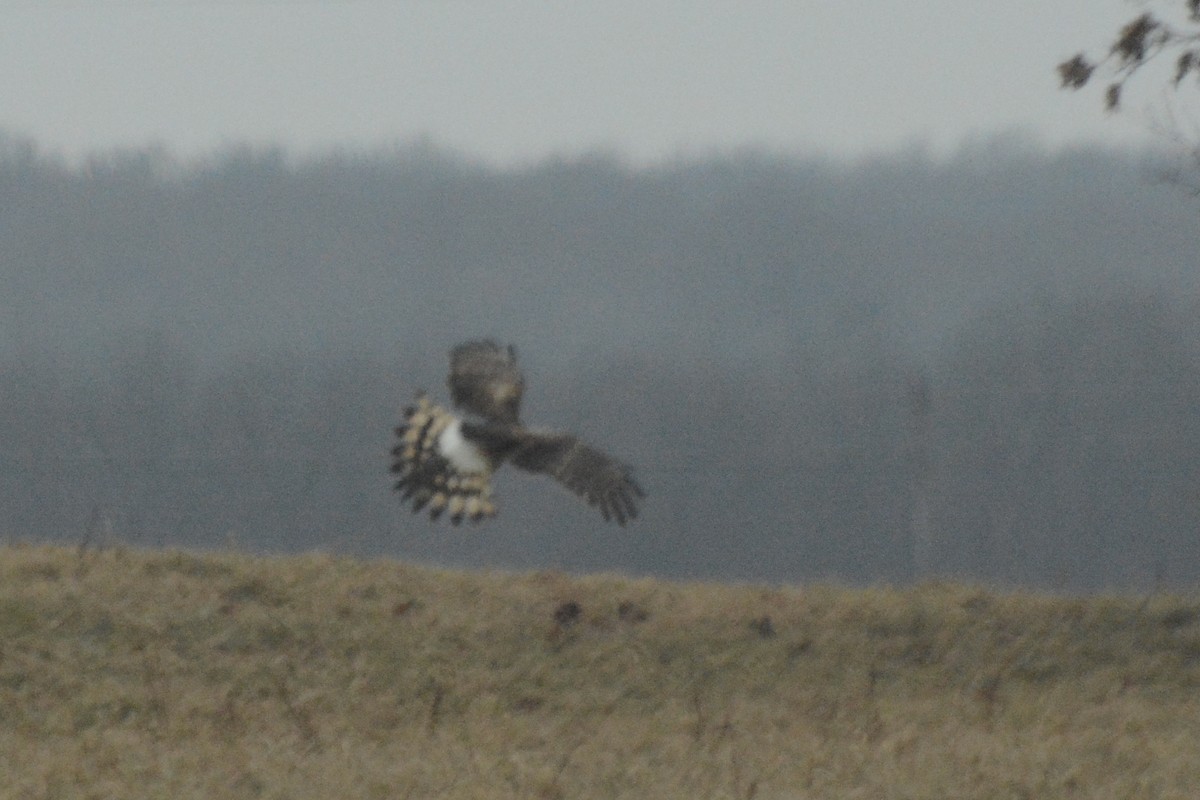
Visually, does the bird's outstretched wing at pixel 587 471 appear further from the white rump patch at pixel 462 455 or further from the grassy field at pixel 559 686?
the grassy field at pixel 559 686

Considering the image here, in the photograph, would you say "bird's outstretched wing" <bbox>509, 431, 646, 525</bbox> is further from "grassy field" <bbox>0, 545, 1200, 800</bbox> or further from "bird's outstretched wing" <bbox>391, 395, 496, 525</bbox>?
"grassy field" <bbox>0, 545, 1200, 800</bbox>

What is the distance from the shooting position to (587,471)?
1146cm

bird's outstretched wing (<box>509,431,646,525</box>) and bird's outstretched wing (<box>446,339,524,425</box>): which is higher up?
bird's outstretched wing (<box>446,339,524,425</box>)

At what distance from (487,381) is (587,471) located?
154 cm

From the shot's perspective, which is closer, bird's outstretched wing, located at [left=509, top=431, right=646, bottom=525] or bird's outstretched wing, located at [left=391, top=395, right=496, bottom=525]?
bird's outstretched wing, located at [left=509, top=431, right=646, bottom=525]

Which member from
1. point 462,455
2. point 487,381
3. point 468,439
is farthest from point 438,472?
point 487,381

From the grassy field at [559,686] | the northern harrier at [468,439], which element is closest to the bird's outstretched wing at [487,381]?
the northern harrier at [468,439]

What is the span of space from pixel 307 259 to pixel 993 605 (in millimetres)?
53315

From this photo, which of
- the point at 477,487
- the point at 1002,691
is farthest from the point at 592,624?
the point at 1002,691

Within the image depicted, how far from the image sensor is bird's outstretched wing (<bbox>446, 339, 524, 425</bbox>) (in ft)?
41.8

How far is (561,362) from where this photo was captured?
57562 mm

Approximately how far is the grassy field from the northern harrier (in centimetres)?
87

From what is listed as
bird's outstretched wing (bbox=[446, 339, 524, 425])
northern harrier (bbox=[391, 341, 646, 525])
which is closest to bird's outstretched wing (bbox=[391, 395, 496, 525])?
northern harrier (bbox=[391, 341, 646, 525])

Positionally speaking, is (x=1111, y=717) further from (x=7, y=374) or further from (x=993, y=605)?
(x=7, y=374)
